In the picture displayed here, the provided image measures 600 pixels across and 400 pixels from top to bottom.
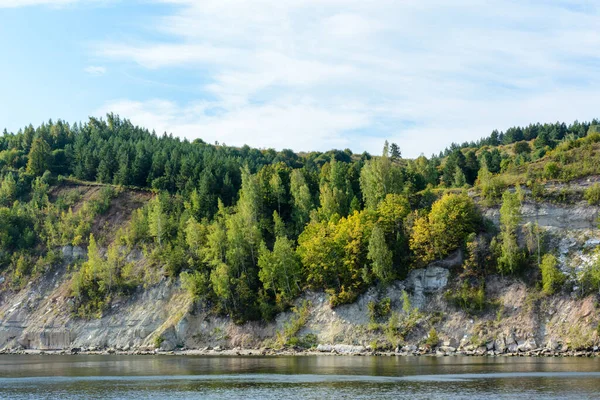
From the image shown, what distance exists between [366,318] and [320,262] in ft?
41.9

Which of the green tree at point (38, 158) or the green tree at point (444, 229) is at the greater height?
the green tree at point (38, 158)

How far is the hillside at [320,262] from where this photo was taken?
329ft

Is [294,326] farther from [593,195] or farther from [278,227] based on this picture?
[593,195]

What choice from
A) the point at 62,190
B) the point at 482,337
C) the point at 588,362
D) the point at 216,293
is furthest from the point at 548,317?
the point at 62,190

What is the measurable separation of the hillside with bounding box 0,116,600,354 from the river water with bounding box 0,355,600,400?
39.7 feet

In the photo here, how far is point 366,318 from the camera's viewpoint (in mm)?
105000

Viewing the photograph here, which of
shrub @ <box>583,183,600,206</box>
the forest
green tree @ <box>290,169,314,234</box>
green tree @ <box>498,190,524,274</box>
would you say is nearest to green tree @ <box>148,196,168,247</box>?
the forest

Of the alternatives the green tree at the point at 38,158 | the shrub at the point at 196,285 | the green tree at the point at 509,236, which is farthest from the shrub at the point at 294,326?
the green tree at the point at 38,158

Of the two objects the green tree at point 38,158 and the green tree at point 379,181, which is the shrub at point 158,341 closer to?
the green tree at point 379,181

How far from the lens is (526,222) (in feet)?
358

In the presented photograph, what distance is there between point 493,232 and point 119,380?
204 feet

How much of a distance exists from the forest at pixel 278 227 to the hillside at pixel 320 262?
1.03 ft

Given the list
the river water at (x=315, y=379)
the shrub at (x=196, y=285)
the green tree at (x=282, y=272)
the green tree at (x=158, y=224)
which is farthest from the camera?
the green tree at (x=158, y=224)

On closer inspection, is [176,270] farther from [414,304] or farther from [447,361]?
[447,361]
